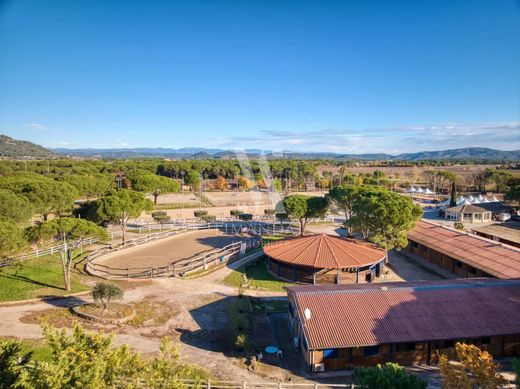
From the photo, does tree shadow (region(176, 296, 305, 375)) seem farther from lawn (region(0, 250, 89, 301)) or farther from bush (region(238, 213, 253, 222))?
bush (region(238, 213, 253, 222))

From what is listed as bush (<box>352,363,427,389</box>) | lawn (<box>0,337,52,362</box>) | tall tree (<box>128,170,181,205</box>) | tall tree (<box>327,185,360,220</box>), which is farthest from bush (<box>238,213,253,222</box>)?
bush (<box>352,363,427,389</box>)

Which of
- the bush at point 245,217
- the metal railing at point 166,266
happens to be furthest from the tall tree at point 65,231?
the bush at point 245,217

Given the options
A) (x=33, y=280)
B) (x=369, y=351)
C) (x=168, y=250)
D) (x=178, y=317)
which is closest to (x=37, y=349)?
(x=178, y=317)

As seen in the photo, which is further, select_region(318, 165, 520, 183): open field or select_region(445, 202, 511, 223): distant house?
select_region(318, 165, 520, 183): open field

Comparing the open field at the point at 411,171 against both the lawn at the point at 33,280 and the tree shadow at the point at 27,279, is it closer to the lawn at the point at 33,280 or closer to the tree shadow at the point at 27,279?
the lawn at the point at 33,280

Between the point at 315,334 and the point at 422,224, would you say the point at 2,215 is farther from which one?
the point at 422,224

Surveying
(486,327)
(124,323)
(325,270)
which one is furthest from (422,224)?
(124,323)
